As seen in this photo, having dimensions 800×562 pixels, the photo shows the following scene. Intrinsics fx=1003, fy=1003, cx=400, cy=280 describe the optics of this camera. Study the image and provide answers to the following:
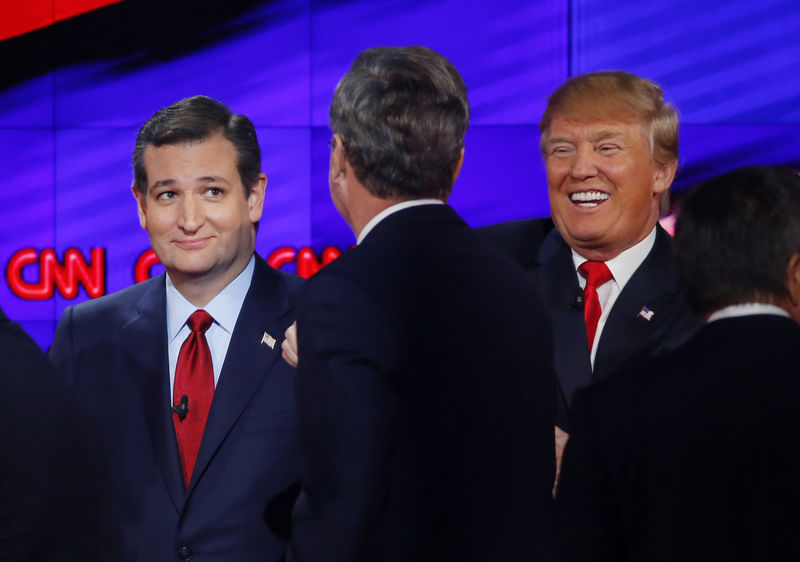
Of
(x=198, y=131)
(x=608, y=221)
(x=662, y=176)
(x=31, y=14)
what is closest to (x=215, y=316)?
(x=198, y=131)

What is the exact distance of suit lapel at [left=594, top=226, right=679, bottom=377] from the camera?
7.75ft

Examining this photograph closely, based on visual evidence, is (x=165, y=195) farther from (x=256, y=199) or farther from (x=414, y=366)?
(x=414, y=366)

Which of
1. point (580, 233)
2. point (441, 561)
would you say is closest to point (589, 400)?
point (441, 561)

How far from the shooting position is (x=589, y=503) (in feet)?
4.67

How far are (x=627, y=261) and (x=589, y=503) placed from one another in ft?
3.83

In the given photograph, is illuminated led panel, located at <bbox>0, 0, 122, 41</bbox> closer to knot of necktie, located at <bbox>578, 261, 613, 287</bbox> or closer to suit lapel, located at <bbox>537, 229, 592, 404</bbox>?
suit lapel, located at <bbox>537, 229, 592, 404</bbox>

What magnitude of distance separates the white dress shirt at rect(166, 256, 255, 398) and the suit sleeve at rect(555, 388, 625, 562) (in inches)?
43.6

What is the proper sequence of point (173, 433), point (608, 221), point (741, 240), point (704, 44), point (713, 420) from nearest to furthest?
point (713, 420), point (741, 240), point (173, 433), point (608, 221), point (704, 44)

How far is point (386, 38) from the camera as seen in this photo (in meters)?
5.13

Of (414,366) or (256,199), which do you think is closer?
(414,366)

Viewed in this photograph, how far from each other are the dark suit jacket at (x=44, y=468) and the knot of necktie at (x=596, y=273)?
131 cm

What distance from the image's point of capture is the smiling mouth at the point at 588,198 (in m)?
2.48

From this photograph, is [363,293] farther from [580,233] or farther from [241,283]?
[580,233]

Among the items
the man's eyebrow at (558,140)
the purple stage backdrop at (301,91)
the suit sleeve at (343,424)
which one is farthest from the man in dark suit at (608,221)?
the purple stage backdrop at (301,91)
